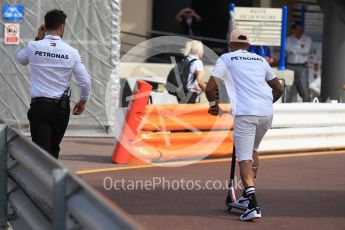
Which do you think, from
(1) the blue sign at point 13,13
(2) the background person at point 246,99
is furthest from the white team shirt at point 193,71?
(2) the background person at point 246,99

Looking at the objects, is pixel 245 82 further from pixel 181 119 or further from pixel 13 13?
pixel 13 13

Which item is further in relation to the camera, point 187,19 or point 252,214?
point 187,19

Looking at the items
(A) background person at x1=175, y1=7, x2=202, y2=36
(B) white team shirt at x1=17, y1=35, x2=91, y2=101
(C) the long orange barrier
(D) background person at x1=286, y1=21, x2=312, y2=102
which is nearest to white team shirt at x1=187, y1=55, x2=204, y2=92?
(C) the long orange barrier

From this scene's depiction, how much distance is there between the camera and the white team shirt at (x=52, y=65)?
304 inches

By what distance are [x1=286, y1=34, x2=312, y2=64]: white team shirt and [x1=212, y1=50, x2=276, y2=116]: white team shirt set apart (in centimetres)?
1120

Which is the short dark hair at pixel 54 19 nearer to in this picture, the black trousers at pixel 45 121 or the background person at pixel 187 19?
the black trousers at pixel 45 121

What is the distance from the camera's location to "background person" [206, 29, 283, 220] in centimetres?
788

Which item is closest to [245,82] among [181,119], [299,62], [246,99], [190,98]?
[246,99]

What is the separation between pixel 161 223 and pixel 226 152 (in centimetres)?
514

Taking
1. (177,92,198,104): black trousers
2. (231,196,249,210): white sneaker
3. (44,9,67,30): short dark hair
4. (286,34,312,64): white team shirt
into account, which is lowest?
(231,196,249,210): white sneaker

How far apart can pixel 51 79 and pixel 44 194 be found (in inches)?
109

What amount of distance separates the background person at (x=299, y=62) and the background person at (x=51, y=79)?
11645 millimetres

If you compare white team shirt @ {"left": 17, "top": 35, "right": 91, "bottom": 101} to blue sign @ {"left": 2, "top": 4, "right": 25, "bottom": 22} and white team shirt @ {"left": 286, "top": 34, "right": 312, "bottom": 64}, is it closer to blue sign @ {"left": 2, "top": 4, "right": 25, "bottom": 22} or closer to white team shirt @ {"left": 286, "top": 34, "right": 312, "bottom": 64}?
blue sign @ {"left": 2, "top": 4, "right": 25, "bottom": 22}

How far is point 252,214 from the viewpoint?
7.88m
